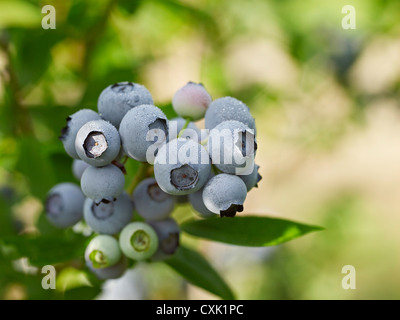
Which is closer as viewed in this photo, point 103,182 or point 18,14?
point 103,182

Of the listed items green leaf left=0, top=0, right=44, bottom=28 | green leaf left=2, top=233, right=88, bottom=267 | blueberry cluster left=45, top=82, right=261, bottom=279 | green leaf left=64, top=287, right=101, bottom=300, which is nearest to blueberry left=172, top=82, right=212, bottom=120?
blueberry cluster left=45, top=82, right=261, bottom=279

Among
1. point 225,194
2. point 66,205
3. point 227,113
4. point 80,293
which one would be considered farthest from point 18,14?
point 225,194

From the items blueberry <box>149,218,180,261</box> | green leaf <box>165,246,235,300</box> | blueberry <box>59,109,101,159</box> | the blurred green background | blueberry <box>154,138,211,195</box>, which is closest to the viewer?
blueberry <box>154,138,211,195</box>

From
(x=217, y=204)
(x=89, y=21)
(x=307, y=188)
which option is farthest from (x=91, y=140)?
(x=307, y=188)

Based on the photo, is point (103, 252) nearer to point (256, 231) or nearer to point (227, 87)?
point (256, 231)

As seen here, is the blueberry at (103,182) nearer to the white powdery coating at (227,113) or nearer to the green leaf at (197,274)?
the white powdery coating at (227,113)

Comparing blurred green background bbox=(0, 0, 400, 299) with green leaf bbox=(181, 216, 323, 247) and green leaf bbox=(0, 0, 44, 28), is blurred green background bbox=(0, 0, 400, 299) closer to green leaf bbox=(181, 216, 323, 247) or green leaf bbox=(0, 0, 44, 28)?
green leaf bbox=(0, 0, 44, 28)
